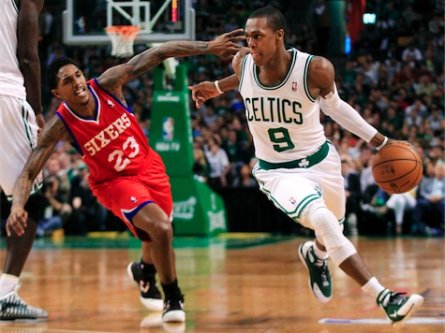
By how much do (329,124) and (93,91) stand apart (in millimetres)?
10951

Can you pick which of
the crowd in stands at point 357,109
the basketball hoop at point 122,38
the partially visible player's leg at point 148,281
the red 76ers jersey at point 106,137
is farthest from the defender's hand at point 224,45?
the crowd in stands at point 357,109

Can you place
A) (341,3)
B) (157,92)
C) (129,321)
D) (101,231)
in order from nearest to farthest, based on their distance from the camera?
(129,321)
(157,92)
(101,231)
(341,3)

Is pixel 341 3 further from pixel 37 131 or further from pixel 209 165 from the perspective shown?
pixel 37 131

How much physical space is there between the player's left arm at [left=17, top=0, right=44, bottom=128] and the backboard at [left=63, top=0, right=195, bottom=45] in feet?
20.0

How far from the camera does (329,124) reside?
1695cm

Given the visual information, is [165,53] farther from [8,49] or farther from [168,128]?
[168,128]

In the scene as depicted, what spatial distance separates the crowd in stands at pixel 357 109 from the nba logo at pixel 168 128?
4.07 feet

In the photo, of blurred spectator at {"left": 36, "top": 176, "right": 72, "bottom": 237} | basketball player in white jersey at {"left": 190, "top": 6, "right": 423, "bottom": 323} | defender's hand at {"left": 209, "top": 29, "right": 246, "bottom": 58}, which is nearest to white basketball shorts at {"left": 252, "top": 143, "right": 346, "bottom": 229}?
basketball player in white jersey at {"left": 190, "top": 6, "right": 423, "bottom": 323}

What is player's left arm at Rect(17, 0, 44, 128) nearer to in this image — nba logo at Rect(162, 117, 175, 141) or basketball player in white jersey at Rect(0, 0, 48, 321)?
basketball player in white jersey at Rect(0, 0, 48, 321)

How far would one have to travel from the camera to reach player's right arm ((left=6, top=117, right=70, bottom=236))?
576cm

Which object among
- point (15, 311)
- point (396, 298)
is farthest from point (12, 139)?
point (396, 298)

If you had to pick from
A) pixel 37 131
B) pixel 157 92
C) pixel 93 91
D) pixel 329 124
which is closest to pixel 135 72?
pixel 93 91

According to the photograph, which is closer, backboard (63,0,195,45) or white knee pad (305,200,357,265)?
white knee pad (305,200,357,265)

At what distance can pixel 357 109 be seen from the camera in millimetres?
18078
